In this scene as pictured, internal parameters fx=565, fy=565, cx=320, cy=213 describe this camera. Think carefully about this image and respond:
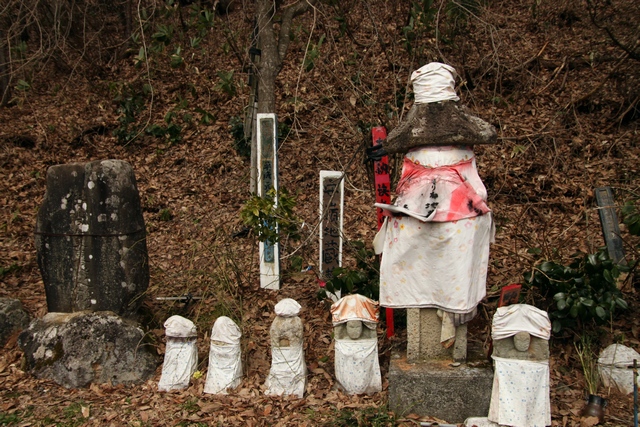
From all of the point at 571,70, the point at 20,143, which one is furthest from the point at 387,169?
the point at 20,143

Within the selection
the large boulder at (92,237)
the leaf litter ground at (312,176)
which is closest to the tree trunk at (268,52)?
the leaf litter ground at (312,176)

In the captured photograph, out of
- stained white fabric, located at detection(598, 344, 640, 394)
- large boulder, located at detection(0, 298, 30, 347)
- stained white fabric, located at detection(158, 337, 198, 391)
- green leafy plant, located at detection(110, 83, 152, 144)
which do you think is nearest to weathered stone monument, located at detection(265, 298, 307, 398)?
stained white fabric, located at detection(158, 337, 198, 391)

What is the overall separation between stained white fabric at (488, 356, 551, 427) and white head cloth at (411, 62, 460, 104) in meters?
1.77

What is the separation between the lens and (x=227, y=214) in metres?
7.70

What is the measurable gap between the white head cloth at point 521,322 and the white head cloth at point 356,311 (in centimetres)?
88

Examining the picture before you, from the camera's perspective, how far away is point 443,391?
3779 millimetres

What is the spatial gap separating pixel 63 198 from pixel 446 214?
3.21 meters

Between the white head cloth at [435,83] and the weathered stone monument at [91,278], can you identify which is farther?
the weathered stone monument at [91,278]

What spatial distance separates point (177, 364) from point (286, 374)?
881 millimetres

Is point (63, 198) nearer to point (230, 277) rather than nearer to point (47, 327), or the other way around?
point (47, 327)

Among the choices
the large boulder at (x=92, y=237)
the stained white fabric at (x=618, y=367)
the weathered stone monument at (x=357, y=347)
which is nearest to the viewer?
the stained white fabric at (x=618, y=367)

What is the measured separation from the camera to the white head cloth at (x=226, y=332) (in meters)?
4.31

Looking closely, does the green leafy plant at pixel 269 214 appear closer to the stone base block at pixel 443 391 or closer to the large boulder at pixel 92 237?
the large boulder at pixel 92 237

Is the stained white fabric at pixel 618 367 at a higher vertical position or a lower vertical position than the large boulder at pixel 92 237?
lower
